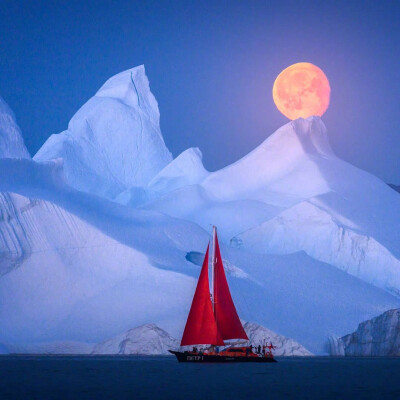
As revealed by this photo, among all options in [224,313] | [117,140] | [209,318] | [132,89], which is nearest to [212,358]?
[224,313]

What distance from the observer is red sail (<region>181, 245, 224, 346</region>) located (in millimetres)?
32781

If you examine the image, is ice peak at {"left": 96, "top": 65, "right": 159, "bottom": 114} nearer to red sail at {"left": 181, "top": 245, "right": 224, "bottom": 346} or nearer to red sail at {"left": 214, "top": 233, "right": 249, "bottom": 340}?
red sail at {"left": 214, "top": 233, "right": 249, "bottom": 340}

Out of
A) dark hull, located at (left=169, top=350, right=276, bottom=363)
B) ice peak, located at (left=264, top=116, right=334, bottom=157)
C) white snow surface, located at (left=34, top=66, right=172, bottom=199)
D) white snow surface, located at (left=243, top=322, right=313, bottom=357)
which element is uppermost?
white snow surface, located at (left=34, top=66, right=172, bottom=199)

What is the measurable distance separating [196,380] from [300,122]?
41.0 meters

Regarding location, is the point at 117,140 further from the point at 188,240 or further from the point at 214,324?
the point at 214,324

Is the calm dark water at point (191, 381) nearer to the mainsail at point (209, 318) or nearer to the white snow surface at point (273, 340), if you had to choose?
the mainsail at point (209, 318)

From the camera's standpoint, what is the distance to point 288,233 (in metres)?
56.7

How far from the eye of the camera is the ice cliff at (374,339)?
4206 centimetres

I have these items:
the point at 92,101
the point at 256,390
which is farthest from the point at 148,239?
the point at 92,101

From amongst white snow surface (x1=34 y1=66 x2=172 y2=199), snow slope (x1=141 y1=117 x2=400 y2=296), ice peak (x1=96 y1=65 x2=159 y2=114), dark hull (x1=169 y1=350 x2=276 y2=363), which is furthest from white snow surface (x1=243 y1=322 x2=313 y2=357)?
ice peak (x1=96 y1=65 x2=159 y2=114)

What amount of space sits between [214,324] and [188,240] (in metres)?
16.9

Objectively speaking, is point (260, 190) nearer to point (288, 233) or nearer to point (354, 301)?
point (288, 233)

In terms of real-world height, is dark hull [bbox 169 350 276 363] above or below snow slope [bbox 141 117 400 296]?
below

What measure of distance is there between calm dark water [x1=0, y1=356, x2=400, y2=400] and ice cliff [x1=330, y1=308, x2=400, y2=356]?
23.8ft
